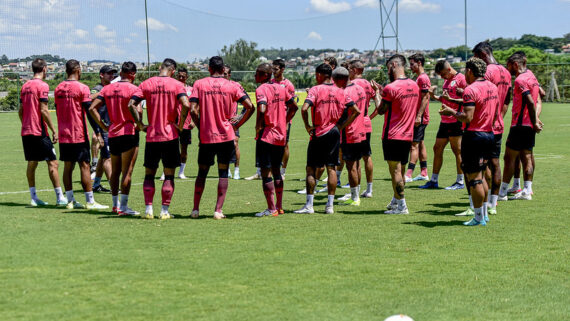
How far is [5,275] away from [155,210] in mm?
4431

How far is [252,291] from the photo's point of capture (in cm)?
635

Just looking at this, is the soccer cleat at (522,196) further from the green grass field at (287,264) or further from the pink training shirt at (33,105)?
the pink training shirt at (33,105)

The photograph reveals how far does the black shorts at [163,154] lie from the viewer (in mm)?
10188

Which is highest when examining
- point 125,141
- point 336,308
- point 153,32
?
point 153,32

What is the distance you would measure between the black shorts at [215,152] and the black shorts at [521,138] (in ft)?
17.0

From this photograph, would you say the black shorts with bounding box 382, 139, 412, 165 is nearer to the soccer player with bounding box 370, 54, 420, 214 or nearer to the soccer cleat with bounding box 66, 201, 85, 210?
the soccer player with bounding box 370, 54, 420, 214

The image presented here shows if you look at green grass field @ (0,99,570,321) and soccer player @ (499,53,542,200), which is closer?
green grass field @ (0,99,570,321)

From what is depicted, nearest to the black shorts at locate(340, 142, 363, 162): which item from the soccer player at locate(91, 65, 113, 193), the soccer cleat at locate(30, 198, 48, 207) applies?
the soccer player at locate(91, 65, 113, 193)

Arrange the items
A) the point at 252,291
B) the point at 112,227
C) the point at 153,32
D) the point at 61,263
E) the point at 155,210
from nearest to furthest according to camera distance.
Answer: the point at 252,291, the point at 61,263, the point at 112,227, the point at 155,210, the point at 153,32

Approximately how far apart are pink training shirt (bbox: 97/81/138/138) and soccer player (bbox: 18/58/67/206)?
131cm

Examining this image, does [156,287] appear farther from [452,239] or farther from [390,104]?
[390,104]

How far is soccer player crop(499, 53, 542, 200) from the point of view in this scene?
1173 cm

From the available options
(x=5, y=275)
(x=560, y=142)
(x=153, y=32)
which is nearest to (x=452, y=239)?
(x=5, y=275)

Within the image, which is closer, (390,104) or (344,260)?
(344,260)
